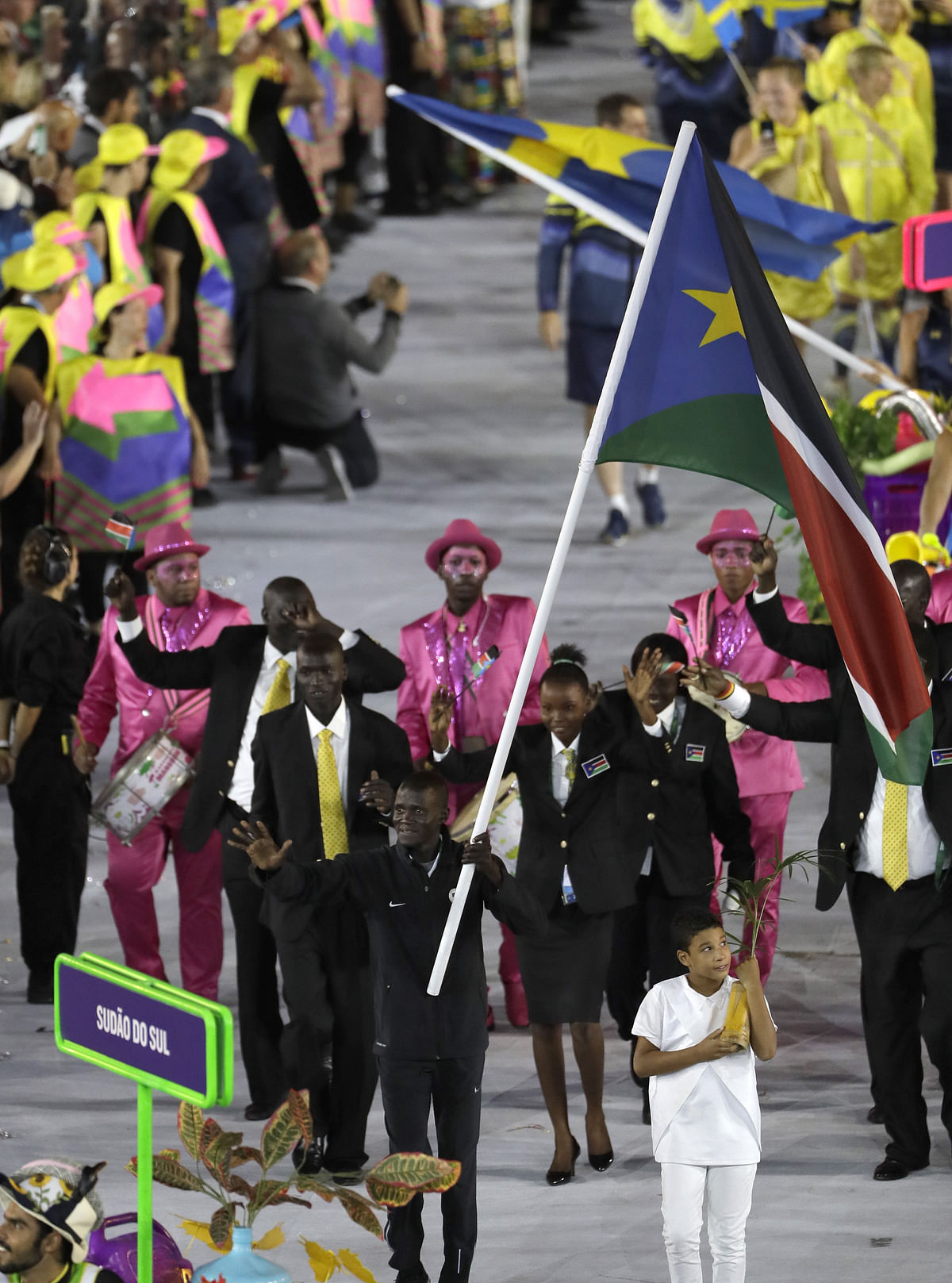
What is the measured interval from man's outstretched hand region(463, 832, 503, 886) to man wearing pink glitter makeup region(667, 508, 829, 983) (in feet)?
7.04

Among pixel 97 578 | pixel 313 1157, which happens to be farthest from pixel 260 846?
pixel 97 578

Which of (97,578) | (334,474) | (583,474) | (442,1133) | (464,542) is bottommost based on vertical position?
(334,474)

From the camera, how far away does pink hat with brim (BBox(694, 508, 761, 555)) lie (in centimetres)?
898

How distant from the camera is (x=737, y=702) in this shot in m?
8.11

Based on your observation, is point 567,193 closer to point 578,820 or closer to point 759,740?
point 759,740

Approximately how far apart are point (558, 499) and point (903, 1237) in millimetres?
8876

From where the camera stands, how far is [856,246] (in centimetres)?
1551

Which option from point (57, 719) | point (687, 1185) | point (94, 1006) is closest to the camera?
point (94, 1006)

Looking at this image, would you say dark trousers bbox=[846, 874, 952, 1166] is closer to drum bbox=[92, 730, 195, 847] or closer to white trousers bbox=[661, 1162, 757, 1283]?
white trousers bbox=[661, 1162, 757, 1283]

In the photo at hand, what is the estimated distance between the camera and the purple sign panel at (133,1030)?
17.1 feet

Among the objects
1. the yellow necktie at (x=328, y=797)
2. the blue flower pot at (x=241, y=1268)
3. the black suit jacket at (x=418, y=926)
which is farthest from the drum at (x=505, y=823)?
the blue flower pot at (x=241, y=1268)

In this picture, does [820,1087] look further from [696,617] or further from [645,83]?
[645,83]

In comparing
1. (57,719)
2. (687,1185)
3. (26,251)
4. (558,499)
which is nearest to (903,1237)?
(687,1185)

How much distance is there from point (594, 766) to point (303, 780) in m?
0.94
